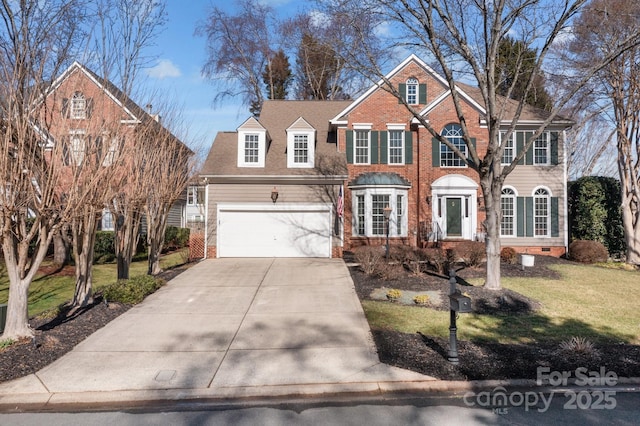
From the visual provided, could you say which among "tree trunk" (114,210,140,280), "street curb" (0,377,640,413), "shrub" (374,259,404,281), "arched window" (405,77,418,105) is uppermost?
"arched window" (405,77,418,105)

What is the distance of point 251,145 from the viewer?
1775 centimetres

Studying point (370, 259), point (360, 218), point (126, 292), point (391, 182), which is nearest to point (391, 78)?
point (391, 182)

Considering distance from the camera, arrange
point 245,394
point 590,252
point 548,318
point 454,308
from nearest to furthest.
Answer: point 245,394 < point 454,308 < point 548,318 < point 590,252

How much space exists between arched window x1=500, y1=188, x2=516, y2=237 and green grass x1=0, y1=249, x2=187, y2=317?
Result: 14.6m

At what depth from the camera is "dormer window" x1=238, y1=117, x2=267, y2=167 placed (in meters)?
17.6

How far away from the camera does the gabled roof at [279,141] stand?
17234 mm

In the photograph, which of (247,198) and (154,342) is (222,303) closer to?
(154,342)

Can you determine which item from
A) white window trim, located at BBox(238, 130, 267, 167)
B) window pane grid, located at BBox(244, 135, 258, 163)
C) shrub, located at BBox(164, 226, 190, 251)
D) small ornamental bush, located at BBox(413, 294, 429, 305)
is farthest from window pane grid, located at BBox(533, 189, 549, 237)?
shrub, located at BBox(164, 226, 190, 251)

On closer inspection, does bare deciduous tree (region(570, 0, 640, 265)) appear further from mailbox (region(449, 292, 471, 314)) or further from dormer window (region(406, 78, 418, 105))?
mailbox (region(449, 292, 471, 314))

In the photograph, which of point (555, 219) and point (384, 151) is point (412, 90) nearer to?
point (384, 151)

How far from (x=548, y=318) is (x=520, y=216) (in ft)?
36.1

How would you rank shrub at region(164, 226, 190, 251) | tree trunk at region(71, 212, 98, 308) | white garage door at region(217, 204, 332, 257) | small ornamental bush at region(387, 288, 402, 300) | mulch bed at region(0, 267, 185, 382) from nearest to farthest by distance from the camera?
1. mulch bed at region(0, 267, 185, 382)
2. tree trunk at region(71, 212, 98, 308)
3. small ornamental bush at region(387, 288, 402, 300)
4. white garage door at region(217, 204, 332, 257)
5. shrub at region(164, 226, 190, 251)

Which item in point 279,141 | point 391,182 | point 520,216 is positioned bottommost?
point 520,216

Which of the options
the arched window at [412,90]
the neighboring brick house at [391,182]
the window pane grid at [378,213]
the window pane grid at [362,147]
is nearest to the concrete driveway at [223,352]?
the neighboring brick house at [391,182]
